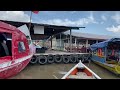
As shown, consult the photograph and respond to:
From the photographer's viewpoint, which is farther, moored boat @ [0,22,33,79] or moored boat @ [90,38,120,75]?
moored boat @ [90,38,120,75]

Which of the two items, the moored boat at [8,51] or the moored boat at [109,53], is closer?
the moored boat at [8,51]

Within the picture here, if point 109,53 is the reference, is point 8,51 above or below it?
above

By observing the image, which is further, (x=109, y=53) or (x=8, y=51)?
→ (x=109, y=53)
